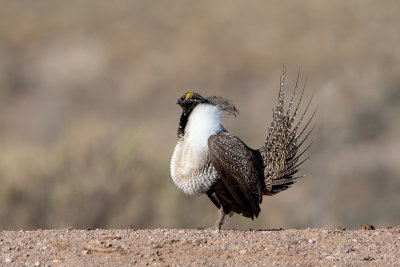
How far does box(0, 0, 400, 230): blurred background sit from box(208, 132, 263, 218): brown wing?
5660 mm

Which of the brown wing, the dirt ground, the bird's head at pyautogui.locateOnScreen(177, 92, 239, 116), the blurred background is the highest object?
the blurred background

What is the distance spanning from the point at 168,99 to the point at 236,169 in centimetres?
2167

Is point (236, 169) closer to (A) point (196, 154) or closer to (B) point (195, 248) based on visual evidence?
(A) point (196, 154)

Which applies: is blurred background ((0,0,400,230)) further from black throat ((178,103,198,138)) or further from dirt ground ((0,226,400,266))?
dirt ground ((0,226,400,266))

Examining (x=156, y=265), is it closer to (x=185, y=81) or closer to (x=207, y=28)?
(x=185, y=81)

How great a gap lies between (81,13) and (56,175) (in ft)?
89.0

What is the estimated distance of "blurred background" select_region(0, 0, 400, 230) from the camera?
561 inches

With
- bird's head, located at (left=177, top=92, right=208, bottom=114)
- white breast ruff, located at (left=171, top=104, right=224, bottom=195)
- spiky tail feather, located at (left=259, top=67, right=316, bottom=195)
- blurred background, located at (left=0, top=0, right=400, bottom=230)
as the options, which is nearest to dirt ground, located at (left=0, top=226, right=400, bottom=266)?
white breast ruff, located at (left=171, top=104, right=224, bottom=195)

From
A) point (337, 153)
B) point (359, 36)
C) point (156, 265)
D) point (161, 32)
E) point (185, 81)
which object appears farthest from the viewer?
point (161, 32)

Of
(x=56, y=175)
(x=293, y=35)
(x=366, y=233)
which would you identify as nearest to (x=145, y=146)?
(x=56, y=175)

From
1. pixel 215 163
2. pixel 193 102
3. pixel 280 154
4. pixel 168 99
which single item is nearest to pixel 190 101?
pixel 193 102

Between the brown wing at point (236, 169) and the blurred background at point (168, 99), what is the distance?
223 inches

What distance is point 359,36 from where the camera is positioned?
23422 millimetres

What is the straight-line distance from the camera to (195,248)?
6457mm
